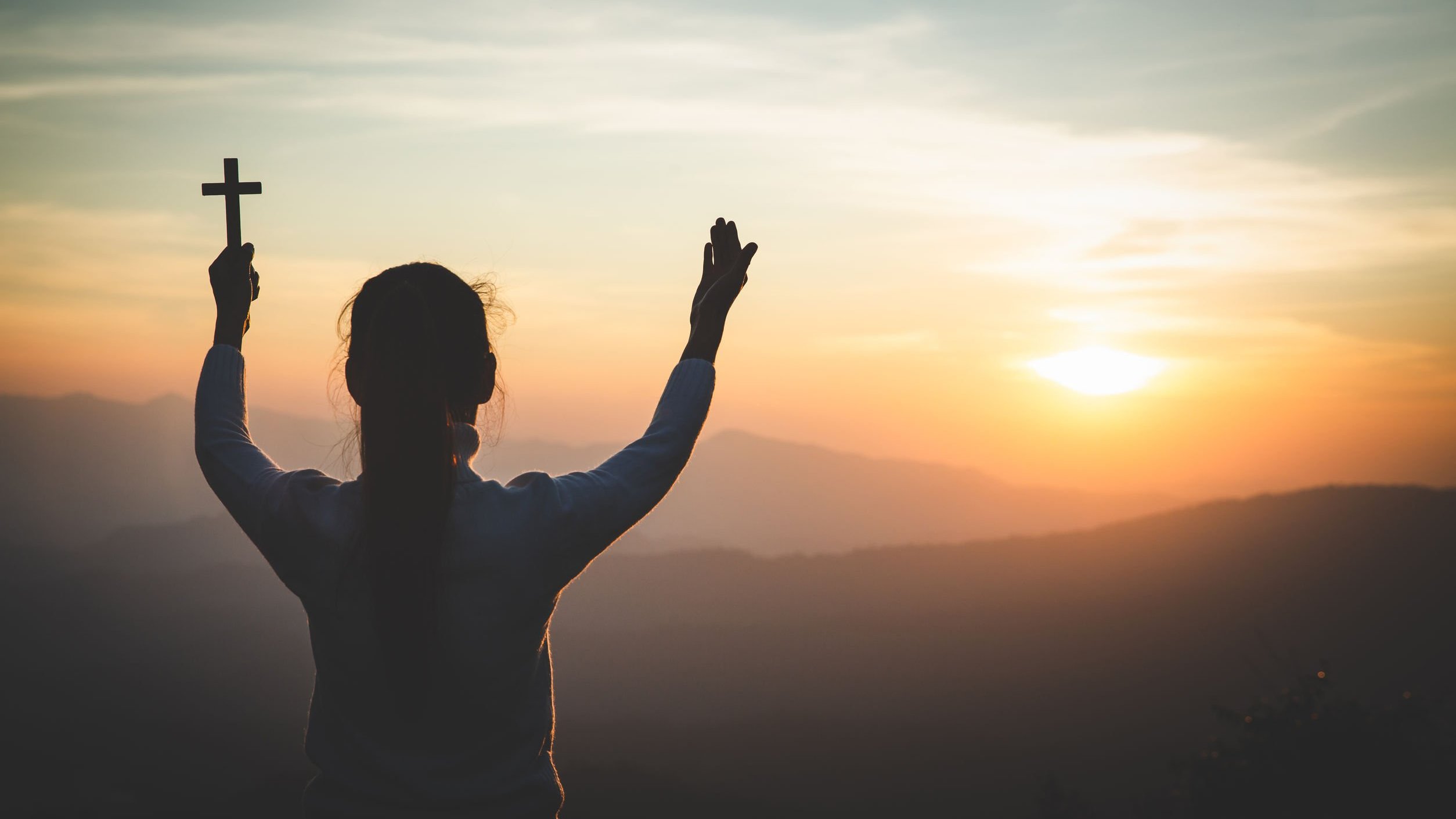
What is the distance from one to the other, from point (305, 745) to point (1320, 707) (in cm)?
3422

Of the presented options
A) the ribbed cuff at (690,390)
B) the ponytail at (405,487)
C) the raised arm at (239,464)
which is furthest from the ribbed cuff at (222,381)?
the ribbed cuff at (690,390)

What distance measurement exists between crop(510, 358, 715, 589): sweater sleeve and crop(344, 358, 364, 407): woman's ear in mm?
362

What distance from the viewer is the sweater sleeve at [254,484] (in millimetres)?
1875

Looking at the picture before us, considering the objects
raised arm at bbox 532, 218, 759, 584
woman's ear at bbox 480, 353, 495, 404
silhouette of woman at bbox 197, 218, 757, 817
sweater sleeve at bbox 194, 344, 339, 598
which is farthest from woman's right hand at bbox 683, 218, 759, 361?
sweater sleeve at bbox 194, 344, 339, 598

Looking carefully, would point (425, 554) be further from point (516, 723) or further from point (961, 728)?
point (961, 728)

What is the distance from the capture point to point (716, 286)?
7.40 ft

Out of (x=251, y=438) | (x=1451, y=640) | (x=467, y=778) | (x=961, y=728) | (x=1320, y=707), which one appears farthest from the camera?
(x=1451, y=640)

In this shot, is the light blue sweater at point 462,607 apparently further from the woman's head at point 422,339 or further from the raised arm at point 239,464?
the woman's head at point 422,339

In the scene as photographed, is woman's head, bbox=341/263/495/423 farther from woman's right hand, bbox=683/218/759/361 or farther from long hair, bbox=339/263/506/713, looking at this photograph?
woman's right hand, bbox=683/218/759/361

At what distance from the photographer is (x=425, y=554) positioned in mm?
1804

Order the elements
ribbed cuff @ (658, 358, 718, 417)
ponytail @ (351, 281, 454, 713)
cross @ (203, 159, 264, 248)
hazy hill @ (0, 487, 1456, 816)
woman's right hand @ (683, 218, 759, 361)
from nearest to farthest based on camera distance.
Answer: ponytail @ (351, 281, 454, 713)
ribbed cuff @ (658, 358, 718, 417)
woman's right hand @ (683, 218, 759, 361)
cross @ (203, 159, 264, 248)
hazy hill @ (0, 487, 1456, 816)

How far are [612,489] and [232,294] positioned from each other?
118cm

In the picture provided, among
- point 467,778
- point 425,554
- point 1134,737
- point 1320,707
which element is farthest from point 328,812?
point 1134,737

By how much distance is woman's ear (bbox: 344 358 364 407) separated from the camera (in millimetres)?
1928
